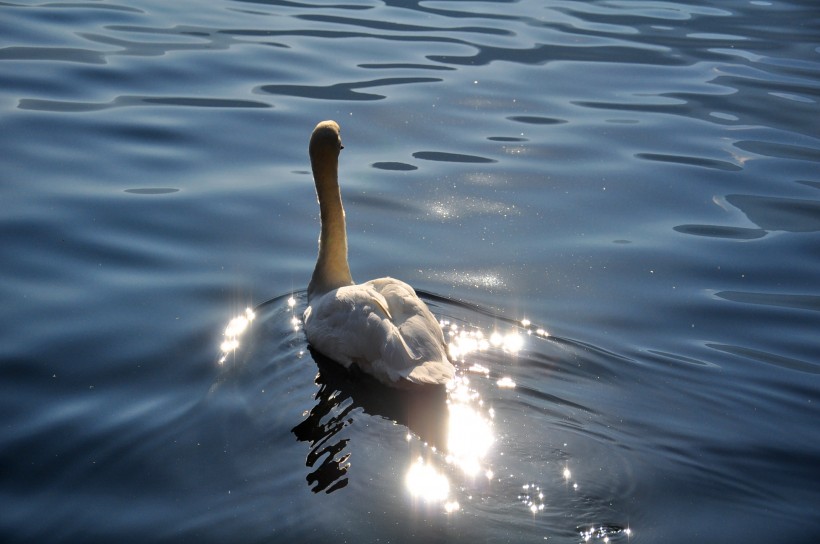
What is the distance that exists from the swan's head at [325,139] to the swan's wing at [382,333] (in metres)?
1.44

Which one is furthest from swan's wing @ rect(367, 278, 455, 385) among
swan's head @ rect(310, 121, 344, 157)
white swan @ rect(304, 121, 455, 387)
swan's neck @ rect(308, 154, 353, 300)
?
swan's head @ rect(310, 121, 344, 157)

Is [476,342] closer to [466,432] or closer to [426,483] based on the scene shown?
[466,432]

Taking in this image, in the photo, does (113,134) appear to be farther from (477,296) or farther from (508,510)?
(508,510)

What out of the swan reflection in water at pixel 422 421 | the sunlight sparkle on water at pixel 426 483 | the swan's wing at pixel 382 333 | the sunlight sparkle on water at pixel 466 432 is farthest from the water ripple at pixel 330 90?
the sunlight sparkle on water at pixel 426 483

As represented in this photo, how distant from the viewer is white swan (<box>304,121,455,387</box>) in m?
7.58

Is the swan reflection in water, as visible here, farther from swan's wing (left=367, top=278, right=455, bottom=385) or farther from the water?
swan's wing (left=367, top=278, right=455, bottom=385)

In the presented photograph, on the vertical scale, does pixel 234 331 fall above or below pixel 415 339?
below

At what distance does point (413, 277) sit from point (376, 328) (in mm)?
1791

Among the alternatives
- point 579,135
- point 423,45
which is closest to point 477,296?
point 579,135

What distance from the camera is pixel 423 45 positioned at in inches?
695

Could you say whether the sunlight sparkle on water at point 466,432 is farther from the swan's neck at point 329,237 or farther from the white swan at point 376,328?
the swan's neck at point 329,237

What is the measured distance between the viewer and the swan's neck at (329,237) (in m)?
8.90

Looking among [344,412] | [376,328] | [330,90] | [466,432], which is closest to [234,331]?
[376,328]

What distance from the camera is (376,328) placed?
25.7 feet
